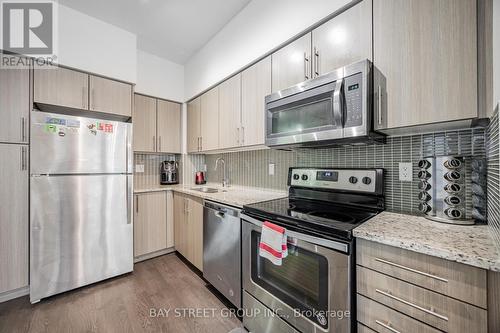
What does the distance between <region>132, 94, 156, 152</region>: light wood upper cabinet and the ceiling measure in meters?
0.73

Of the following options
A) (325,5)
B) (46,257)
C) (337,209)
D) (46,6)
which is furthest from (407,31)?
(46,257)

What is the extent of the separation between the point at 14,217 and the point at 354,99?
291cm

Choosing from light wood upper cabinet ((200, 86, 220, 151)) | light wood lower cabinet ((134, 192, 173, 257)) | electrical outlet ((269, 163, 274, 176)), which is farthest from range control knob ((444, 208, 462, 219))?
light wood lower cabinet ((134, 192, 173, 257))

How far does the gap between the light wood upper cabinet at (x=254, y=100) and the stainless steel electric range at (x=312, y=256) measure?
56 centimetres

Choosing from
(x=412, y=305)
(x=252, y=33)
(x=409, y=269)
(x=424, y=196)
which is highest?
(x=252, y=33)

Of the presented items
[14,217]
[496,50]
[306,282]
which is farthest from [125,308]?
[496,50]

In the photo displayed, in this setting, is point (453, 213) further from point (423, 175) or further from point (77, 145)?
point (77, 145)

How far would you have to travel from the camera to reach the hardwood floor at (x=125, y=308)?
1.55m

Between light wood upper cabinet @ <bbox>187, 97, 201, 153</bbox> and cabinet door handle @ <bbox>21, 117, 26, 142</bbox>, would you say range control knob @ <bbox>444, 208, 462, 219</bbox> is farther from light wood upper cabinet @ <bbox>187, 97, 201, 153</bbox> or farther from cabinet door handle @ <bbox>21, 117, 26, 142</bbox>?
cabinet door handle @ <bbox>21, 117, 26, 142</bbox>

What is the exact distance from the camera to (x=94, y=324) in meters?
1.57

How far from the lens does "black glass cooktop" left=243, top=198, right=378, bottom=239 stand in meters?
1.01

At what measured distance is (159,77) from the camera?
295cm

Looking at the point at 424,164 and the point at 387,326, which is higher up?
the point at 424,164
